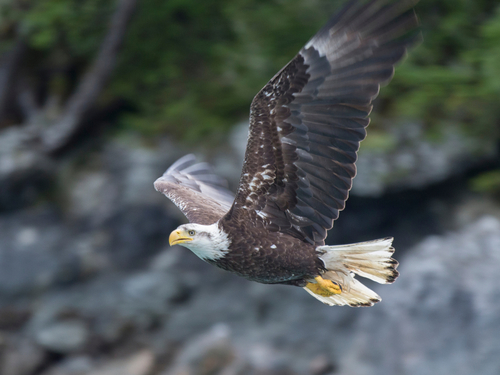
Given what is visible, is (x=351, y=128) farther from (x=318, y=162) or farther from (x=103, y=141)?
(x=103, y=141)

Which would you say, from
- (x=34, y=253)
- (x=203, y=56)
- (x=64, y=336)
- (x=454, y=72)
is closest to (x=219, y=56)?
(x=203, y=56)

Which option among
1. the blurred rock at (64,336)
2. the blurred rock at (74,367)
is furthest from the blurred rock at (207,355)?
the blurred rock at (64,336)

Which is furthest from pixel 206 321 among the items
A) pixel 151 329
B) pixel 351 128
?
pixel 351 128

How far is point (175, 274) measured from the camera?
7980mm

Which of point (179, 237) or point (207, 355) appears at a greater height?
point (179, 237)

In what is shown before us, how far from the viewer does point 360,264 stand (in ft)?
13.2

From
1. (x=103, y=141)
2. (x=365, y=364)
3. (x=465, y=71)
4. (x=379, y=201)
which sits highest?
(x=103, y=141)

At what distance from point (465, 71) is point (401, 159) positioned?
1.18 meters

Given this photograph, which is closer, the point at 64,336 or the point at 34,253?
the point at 64,336

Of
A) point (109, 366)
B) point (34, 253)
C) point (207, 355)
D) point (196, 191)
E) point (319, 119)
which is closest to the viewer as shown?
point (319, 119)

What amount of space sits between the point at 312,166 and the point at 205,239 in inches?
31.3

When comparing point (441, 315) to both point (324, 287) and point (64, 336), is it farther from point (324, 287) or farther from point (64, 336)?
point (64, 336)

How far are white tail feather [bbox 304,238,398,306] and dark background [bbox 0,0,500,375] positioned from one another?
102 inches

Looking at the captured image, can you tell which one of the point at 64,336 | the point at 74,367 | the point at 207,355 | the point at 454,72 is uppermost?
the point at 64,336
